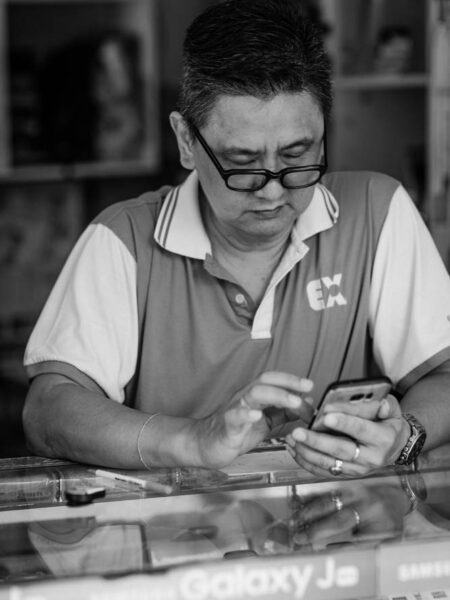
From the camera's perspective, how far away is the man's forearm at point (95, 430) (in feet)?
5.54

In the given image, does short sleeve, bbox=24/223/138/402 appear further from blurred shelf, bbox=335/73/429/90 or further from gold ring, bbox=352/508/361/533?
blurred shelf, bbox=335/73/429/90

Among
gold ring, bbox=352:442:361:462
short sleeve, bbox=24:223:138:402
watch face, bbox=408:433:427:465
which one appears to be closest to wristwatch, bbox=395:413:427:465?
watch face, bbox=408:433:427:465

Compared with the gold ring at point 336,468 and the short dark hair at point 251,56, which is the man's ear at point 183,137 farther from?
the gold ring at point 336,468

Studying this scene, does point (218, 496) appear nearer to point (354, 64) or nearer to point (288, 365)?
point (288, 365)

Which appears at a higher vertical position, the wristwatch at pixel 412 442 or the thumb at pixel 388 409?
the thumb at pixel 388 409

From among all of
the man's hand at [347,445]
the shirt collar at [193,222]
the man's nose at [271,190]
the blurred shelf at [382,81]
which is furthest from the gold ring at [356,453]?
the blurred shelf at [382,81]

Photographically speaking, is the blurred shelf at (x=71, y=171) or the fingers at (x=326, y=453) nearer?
the fingers at (x=326, y=453)

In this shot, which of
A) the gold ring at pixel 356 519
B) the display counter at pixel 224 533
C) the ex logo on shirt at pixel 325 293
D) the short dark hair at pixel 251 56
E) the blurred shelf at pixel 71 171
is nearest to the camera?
the display counter at pixel 224 533

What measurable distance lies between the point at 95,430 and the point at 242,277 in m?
0.49

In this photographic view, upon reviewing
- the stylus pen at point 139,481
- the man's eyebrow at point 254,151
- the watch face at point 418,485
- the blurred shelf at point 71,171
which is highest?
the man's eyebrow at point 254,151

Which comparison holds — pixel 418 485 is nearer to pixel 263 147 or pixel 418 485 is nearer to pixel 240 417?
pixel 240 417

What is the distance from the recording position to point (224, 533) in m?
1.32

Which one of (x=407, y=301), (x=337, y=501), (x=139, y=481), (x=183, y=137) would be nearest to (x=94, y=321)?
(x=183, y=137)

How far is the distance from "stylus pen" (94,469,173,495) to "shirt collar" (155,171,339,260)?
56cm
